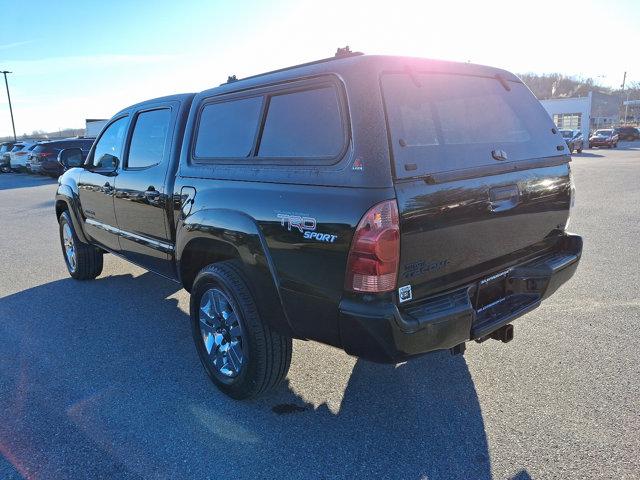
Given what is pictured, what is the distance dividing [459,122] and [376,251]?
1.15m

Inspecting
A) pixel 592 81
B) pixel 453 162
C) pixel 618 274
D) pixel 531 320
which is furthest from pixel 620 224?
pixel 592 81

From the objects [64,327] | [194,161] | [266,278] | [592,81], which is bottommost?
[64,327]

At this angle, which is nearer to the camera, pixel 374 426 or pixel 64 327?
pixel 374 426

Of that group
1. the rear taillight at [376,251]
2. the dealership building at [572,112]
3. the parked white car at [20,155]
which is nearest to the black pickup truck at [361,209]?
the rear taillight at [376,251]

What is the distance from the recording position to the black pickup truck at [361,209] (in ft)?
7.67

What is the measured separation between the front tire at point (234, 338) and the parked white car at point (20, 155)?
2806 centimetres

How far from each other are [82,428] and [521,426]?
260 centimetres

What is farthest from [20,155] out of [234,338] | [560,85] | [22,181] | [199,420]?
[560,85]

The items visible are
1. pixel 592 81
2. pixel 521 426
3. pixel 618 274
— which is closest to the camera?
pixel 521 426

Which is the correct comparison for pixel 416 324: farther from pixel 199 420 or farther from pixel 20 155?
pixel 20 155

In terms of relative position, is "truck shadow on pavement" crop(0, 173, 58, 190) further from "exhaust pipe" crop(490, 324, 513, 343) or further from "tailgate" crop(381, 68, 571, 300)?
"exhaust pipe" crop(490, 324, 513, 343)

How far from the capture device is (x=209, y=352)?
338cm

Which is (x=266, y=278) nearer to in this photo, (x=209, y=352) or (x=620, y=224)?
(x=209, y=352)

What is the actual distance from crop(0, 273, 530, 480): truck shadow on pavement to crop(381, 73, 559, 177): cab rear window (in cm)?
149
